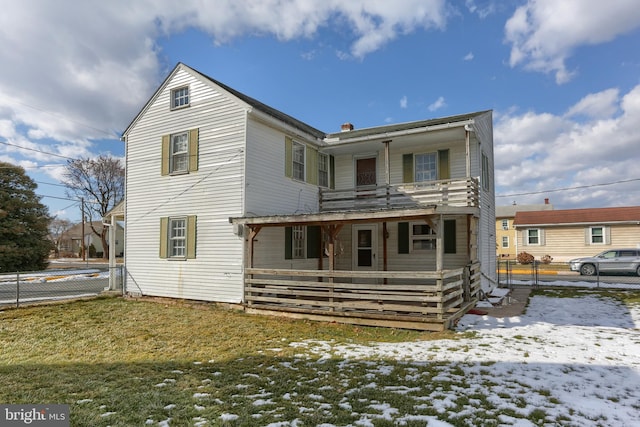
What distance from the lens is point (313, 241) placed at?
561 inches

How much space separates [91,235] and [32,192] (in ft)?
111

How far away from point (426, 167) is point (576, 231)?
21620mm

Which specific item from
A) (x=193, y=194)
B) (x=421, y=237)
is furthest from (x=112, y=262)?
(x=421, y=237)

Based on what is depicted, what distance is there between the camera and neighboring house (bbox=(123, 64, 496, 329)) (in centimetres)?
1135

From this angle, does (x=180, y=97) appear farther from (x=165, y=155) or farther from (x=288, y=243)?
(x=288, y=243)

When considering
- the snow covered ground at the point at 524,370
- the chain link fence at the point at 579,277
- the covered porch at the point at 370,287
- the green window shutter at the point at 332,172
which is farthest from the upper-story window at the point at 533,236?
the snow covered ground at the point at 524,370

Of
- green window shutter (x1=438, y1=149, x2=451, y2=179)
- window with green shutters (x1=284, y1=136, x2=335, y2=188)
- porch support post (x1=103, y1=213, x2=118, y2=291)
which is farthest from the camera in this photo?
porch support post (x1=103, y1=213, x2=118, y2=291)

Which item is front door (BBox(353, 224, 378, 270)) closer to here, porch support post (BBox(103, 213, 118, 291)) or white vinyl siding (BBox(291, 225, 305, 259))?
→ white vinyl siding (BBox(291, 225, 305, 259))

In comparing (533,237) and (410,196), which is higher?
(410,196)

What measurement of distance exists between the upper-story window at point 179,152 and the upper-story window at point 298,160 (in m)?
3.74

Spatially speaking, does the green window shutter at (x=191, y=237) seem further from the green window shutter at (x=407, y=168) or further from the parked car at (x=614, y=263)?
the parked car at (x=614, y=263)

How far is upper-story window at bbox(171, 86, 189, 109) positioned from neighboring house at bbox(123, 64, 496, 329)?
0.04 meters

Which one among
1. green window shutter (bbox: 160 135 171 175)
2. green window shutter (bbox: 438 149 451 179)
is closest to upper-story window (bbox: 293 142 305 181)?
green window shutter (bbox: 160 135 171 175)

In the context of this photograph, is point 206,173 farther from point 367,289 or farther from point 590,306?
point 590,306
